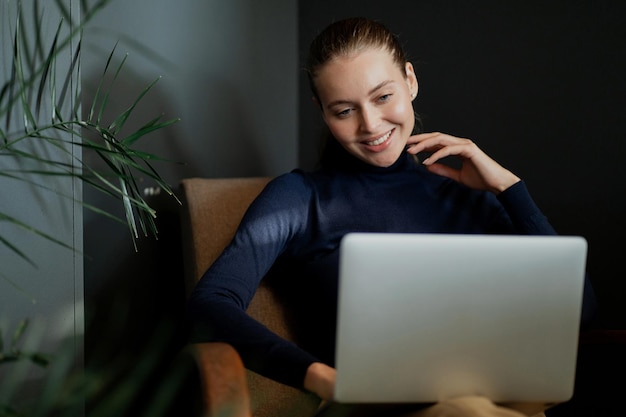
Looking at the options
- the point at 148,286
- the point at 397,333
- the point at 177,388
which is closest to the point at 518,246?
the point at 397,333

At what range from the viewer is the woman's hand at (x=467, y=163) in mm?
1955

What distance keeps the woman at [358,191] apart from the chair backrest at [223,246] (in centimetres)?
9

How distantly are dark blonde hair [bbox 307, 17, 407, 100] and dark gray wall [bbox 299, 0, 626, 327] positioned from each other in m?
0.55

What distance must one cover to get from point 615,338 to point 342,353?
814 mm

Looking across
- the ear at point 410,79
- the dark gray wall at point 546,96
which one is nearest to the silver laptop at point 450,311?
the ear at point 410,79

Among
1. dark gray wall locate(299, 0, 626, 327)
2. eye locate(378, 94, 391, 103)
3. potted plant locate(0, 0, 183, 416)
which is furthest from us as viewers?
dark gray wall locate(299, 0, 626, 327)

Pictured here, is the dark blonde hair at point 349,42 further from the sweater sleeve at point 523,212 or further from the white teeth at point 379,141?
the sweater sleeve at point 523,212

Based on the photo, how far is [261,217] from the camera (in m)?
1.82

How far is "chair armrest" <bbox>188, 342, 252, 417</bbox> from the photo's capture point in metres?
1.16

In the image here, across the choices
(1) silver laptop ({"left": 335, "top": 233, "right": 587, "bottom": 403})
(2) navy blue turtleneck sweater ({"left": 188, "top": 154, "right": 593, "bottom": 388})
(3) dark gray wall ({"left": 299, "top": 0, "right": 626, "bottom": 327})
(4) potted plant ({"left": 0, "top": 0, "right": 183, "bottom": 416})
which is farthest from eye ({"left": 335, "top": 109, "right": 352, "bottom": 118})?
(1) silver laptop ({"left": 335, "top": 233, "right": 587, "bottom": 403})

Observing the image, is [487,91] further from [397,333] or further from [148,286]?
[397,333]

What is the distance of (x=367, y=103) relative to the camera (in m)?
1.87

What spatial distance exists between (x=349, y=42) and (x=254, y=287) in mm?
616

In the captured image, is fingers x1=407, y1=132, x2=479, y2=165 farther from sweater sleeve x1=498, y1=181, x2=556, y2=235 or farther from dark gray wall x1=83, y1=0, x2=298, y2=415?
dark gray wall x1=83, y1=0, x2=298, y2=415
